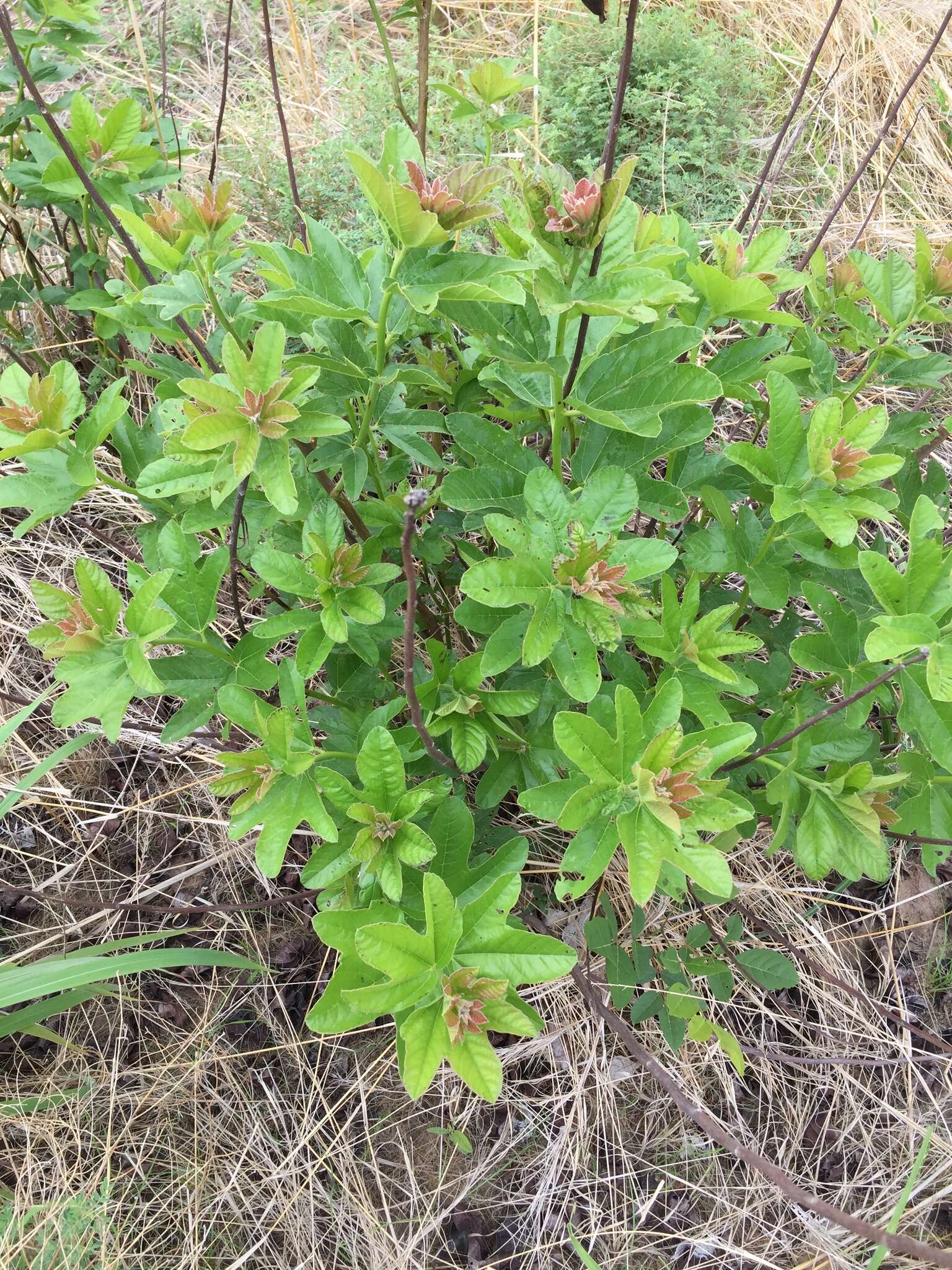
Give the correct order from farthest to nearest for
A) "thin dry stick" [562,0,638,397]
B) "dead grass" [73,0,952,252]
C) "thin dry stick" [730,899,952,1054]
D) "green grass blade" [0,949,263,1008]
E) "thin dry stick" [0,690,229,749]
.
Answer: "dead grass" [73,0,952,252] < "thin dry stick" [0,690,229,749] < "thin dry stick" [730,899,952,1054] < "green grass blade" [0,949,263,1008] < "thin dry stick" [562,0,638,397]

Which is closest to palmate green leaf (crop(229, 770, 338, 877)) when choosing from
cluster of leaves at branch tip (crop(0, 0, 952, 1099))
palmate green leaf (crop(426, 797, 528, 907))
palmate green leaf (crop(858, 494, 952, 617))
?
cluster of leaves at branch tip (crop(0, 0, 952, 1099))

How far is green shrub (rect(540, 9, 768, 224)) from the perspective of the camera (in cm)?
342

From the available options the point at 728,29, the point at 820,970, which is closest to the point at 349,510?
the point at 820,970

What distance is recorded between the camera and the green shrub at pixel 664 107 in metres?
3.42

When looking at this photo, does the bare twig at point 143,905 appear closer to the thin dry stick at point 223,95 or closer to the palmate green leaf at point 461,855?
the palmate green leaf at point 461,855

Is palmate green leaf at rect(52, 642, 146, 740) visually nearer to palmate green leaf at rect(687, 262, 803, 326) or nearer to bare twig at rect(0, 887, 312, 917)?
bare twig at rect(0, 887, 312, 917)

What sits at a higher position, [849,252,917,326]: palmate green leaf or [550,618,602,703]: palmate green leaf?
[849,252,917,326]: palmate green leaf

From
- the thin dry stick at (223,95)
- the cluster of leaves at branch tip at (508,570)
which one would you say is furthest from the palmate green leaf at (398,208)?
the thin dry stick at (223,95)

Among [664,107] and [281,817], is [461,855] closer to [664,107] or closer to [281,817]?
[281,817]

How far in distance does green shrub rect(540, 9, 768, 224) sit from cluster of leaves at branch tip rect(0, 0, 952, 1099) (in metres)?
1.88

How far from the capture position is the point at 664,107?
361 cm

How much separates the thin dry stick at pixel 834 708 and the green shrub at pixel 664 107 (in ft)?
7.85

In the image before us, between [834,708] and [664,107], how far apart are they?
317cm

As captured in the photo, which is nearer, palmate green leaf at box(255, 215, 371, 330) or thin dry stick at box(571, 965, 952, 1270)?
thin dry stick at box(571, 965, 952, 1270)
